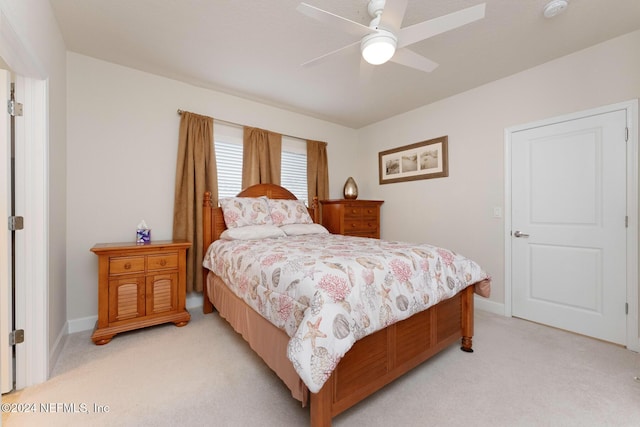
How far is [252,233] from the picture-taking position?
279 cm

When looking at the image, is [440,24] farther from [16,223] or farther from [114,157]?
[114,157]

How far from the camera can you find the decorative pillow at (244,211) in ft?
9.95

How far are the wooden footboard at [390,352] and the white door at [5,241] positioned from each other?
193cm

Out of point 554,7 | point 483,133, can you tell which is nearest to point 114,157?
point 554,7

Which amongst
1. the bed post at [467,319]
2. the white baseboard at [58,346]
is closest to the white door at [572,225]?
the bed post at [467,319]

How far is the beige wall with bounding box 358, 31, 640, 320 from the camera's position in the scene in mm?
2363

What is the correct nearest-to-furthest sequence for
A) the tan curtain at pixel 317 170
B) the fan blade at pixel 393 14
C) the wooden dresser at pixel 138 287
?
the fan blade at pixel 393 14, the wooden dresser at pixel 138 287, the tan curtain at pixel 317 170

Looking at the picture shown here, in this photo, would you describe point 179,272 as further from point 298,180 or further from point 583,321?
point 583,321

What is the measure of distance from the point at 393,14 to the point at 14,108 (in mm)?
2388

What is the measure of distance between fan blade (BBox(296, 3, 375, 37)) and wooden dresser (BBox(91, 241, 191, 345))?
2.25 m

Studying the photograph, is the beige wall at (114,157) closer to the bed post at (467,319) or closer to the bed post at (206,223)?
the bed post at (206,223)

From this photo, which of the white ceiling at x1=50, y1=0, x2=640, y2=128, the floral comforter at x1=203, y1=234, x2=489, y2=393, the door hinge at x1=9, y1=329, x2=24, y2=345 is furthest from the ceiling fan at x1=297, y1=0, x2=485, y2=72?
the door hinge at x1=9, y1=329, x2=24, y2=345

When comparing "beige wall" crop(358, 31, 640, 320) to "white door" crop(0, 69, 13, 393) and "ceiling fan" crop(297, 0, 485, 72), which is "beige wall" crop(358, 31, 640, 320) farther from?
"white door" crop(0, 69, 13, 393)

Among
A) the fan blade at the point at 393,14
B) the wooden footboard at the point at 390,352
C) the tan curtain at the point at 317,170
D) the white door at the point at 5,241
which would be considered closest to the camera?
the wooden footboard at the point at 390,352
